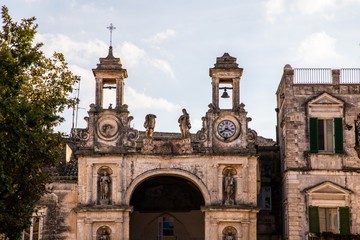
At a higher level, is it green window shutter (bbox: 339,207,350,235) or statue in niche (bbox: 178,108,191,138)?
statue in niche (bbox: 178,108,191,138)

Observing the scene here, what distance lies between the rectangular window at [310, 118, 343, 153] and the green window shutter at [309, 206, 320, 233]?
9.15 feet

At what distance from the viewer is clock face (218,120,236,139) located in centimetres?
3984

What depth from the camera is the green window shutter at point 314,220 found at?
38.1m

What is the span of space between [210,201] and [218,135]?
328 cm

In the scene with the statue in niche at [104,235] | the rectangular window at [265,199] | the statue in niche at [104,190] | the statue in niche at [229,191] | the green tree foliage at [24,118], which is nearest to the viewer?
the green tree foliage at [24,118]

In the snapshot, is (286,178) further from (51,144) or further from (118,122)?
(51,144)

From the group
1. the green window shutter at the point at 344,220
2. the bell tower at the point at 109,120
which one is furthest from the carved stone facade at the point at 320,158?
the bell tower at the point at 109,120

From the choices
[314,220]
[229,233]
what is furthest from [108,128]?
[314,220]

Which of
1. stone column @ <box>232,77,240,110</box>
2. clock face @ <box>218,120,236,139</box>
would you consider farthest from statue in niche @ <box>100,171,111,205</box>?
stone column @ <box>232,77,240,110</box>

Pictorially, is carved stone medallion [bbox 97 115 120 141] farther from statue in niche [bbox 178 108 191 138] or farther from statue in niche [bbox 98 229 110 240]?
statue in niche [bbox 98 229 110 240]

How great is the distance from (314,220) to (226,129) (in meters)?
6.11

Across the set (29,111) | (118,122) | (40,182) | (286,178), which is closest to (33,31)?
(29,111)

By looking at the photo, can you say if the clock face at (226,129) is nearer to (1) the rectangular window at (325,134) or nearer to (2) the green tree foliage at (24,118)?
(1) the rectangular window at (325,134)

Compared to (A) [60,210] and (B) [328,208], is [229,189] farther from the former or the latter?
(A) [60,210]
